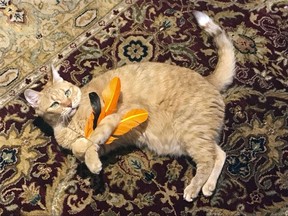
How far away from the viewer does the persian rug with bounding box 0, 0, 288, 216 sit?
1755 mm

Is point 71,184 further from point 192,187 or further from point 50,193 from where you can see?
point 192,187

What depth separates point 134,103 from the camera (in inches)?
71.9

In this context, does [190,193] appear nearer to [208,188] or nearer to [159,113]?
[208,188]

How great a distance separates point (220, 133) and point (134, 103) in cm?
41

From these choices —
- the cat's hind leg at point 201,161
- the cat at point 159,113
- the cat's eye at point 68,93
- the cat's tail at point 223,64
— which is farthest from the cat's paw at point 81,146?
the cat's tail at point 223,64

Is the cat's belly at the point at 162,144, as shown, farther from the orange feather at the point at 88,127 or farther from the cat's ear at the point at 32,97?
the cat's ear at the point at 32,97

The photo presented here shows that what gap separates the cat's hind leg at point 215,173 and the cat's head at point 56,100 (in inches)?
25.8

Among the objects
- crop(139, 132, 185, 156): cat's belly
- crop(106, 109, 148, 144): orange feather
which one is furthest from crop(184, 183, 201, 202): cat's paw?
crop(106, 109, 148, 144): orange feather

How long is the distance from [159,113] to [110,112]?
221 millimetres

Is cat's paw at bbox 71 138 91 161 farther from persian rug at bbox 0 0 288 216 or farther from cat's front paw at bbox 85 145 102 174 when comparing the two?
persian rug at bbox 0 0 288 216

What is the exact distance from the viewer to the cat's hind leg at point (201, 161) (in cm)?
173

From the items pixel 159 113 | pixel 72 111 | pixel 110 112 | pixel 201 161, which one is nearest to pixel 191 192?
pixel 201 161

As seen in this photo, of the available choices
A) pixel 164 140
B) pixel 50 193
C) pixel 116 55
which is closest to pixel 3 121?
pixel 50 193

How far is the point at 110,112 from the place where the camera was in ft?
5.76
